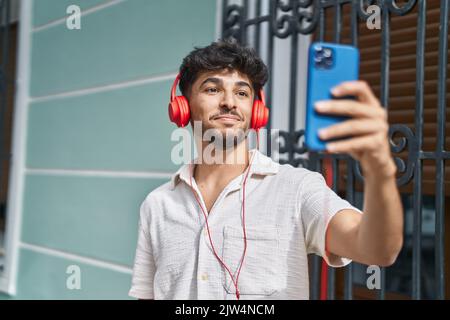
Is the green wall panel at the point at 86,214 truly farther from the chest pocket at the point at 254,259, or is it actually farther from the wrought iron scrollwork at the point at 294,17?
the chest pocket at the point at 254,259

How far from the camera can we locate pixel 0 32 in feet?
14.0

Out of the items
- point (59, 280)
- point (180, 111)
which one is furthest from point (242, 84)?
point (59, 280)

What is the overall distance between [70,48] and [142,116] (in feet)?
Answer: 2.93

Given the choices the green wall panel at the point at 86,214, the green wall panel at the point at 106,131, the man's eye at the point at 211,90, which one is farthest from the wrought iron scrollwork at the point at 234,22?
the man's eye at the point at 211,90

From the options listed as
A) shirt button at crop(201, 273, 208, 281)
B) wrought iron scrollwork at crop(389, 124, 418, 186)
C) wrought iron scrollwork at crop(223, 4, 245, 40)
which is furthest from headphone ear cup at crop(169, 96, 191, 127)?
wrought iron scrollwork at crop(223, 4, 245, 40)

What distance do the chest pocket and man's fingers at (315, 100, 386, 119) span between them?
0.49 meters

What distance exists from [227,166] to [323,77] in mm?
505

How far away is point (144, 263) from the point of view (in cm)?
159

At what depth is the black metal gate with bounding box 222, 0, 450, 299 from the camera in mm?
1967

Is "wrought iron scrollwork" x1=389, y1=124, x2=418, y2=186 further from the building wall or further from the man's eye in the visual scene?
the building wall

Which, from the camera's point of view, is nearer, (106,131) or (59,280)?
(106,131)

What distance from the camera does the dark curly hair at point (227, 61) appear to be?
4.59 ft

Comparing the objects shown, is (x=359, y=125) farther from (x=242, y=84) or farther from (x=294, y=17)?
(x=294, y=17)
